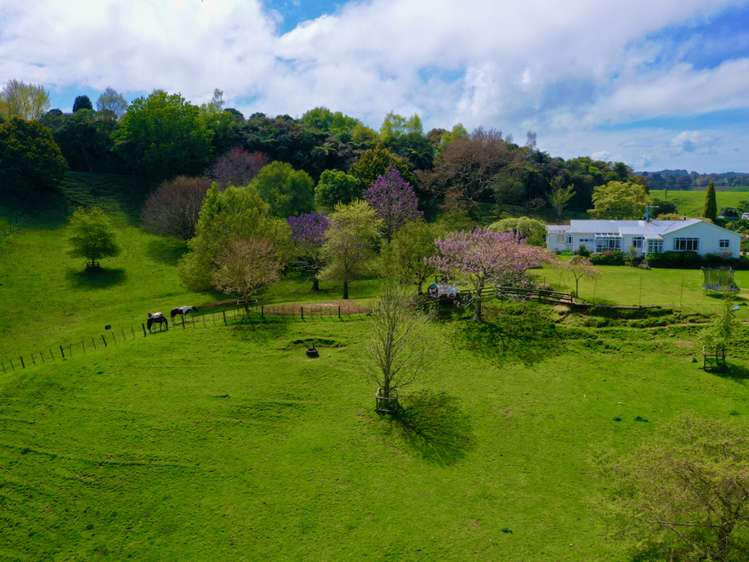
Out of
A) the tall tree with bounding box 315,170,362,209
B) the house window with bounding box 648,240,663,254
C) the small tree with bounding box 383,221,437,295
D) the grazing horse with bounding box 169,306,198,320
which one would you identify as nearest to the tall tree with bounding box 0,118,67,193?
the tall tree with bounding box 315,170,362,209

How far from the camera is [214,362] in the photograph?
31766mm

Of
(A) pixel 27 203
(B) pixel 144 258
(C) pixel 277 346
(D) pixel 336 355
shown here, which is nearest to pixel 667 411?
(D) pixel 336 355

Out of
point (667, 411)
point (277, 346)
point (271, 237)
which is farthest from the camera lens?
point (271, 237)

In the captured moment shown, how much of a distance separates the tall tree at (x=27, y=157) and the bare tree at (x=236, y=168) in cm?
2132

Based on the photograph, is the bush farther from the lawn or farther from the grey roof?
the lawn

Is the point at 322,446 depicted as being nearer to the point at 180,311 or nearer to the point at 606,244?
the point at 180,311

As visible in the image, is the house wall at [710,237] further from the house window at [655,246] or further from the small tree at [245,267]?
the small tree at [245,267]

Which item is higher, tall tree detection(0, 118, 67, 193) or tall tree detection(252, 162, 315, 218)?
tall tree detection(0, 118, 67, 193)

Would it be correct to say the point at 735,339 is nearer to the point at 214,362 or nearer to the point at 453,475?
the point at 453,475

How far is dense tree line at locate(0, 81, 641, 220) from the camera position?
70.9 metres

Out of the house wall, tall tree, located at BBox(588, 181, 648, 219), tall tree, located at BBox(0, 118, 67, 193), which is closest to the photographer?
the house wall

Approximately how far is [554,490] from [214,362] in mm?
21793

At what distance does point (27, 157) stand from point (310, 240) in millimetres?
43950

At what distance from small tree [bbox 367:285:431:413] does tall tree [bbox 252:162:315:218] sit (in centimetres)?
3471
